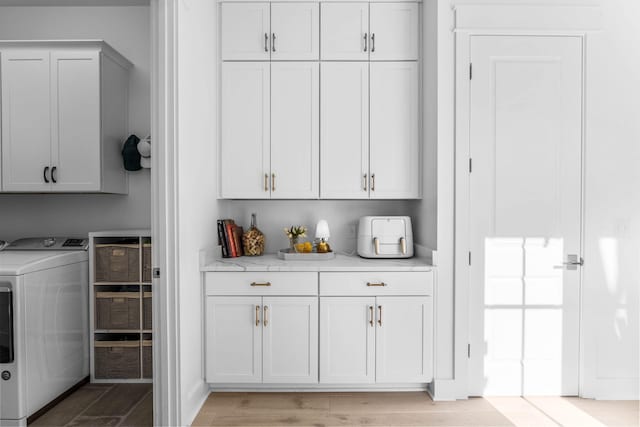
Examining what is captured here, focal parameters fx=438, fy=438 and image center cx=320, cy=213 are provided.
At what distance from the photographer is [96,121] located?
9.73 feet

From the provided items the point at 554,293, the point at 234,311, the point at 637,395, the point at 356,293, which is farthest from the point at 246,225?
the point at 637,395

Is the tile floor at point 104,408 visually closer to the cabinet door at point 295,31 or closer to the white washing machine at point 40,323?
the white washing machine at point 40,323

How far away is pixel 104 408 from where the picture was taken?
2637mm

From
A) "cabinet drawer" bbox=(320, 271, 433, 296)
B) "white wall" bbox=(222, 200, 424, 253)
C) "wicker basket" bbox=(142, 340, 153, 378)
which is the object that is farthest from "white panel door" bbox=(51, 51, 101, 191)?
"cabinet drawer" bbox=(320, 271, 433, 296)

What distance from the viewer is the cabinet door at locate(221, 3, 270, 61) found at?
2.98 m

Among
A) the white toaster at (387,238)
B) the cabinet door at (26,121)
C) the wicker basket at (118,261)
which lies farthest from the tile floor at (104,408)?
the white toaster at (387,238)

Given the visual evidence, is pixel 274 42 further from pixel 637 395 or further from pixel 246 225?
pixel 637 395

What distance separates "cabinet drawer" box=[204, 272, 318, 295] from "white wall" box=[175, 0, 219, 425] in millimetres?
131

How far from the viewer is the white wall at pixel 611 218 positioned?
2.70 meters

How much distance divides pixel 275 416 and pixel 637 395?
2238 mm

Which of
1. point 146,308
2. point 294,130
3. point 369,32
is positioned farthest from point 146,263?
point 369,32

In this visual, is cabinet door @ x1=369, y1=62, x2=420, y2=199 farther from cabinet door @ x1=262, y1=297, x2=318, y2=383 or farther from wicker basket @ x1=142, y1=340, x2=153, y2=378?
wicker basket @ x1=142, y1=340, x2=153, y2=378

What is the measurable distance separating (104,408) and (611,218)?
3310 mm

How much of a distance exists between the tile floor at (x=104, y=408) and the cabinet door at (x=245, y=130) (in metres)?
1.42
